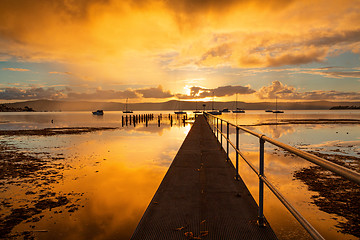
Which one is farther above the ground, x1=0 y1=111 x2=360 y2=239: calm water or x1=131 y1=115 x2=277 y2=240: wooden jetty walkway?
x1=131 y1=115 x2=277 y2=240: wooden jetty walkway

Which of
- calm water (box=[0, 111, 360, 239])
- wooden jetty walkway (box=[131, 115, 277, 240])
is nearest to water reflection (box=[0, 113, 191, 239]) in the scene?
calm water (box=[0, 111, 360, 239])

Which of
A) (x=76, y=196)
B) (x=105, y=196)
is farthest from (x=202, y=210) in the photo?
(x=76, y=196)

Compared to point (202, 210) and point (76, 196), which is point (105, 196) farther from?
point (202, 210)

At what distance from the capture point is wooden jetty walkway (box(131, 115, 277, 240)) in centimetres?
300

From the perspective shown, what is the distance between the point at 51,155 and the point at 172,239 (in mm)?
13430

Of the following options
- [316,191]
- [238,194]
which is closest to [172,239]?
[238,194]

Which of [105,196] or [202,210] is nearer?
[202,210]

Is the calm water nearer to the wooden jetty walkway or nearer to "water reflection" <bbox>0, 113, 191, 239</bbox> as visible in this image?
"water reflection" <bbox>0, 113, 191, 239</bbox>

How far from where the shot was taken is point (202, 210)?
12.1 ft

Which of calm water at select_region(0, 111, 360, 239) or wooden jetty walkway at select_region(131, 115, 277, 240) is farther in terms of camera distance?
calm water at select_region(0, 111, 360, 239)

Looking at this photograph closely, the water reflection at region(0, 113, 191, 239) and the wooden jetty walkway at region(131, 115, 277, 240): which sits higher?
the wooden jetty walkway at region(131, 115, 277, 240)

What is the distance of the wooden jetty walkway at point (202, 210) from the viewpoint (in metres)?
3.00

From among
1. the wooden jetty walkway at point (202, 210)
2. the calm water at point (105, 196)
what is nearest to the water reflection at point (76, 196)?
the calm water at point (105, 196)

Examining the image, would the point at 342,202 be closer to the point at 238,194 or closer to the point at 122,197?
the point at 238,194
